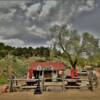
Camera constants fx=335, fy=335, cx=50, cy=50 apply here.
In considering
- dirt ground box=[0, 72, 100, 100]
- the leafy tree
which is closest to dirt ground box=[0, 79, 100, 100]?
dirt ground box=[0, 72, 100, 100]

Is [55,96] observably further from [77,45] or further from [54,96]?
[77,45]

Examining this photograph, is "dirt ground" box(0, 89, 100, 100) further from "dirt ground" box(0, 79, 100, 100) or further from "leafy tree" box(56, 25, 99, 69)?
"leafy tree" box(56, 25, 99, 69)

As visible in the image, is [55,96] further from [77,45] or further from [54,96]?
[77,45]

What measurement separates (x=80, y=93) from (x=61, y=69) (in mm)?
→ 7634

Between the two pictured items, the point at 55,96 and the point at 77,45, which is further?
the point at 77,45

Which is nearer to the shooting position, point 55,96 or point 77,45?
point 55,96

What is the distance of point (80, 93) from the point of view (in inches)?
925

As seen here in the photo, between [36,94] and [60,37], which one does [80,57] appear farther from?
[36,94]

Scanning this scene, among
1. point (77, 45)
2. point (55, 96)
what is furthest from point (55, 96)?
point (77, 45)

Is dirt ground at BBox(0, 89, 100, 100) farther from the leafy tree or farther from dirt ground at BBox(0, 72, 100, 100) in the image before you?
the leafy tree

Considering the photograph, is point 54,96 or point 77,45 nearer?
point 54,96

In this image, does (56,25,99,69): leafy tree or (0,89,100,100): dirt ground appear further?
(56,25,99,69): leafy tree

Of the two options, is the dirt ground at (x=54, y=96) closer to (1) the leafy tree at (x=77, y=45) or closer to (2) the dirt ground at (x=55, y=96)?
(2) the dirt ground at (x=55, y=96)

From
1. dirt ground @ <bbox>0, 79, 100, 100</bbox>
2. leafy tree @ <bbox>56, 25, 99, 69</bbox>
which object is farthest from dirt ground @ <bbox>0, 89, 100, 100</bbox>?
leafy tree @ <bbox>56, 25, 99, 69</bbox>
